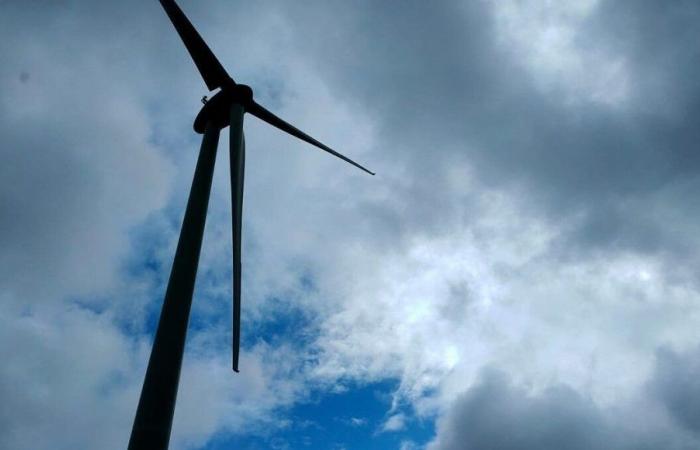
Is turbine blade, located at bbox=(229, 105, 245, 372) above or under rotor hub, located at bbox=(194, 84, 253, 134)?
under

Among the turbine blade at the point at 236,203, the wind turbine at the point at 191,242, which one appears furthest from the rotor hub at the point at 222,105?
the turbine blade at the point at 236,203

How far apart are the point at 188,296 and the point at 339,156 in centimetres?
1893

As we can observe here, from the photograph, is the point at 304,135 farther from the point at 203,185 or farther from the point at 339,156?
the point at 203,185

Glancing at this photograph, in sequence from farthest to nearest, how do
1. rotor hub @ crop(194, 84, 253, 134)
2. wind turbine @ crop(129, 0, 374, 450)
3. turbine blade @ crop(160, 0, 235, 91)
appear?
turbine blade @ crop(160, 0, 235, 91)
rotor hub @ crop(194, 84, 253, 134)
wind turbine @ crop(129, 0, 374, 450)

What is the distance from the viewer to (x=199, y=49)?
25.5m

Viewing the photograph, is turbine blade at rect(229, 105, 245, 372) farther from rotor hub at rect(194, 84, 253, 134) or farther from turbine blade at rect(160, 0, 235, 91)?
turbine blade at rect(160, 0, 235, 91)

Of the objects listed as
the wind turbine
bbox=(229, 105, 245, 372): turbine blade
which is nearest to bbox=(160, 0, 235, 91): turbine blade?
the wind turbine

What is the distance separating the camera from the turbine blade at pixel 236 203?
15641 mm

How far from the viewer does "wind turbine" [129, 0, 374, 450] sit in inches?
457

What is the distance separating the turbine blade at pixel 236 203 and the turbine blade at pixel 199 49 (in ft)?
A: 9.26

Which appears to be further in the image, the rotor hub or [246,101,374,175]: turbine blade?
[246,101,374,175]: turbine blade

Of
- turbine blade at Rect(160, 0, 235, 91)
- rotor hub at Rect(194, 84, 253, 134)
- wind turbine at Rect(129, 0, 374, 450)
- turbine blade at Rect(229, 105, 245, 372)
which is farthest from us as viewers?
turbine blade at Rect(160, 0, 235, 91)

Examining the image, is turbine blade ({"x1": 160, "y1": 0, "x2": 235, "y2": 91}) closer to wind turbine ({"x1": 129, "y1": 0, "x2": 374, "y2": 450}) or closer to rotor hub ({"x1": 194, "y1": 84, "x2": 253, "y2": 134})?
wind turbine ({"x1": 129, "y1": 0, "x2": 374, "y2": 450})

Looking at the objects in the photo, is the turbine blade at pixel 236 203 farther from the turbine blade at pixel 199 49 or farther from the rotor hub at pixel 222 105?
the turbine blade at pixel 199 49
